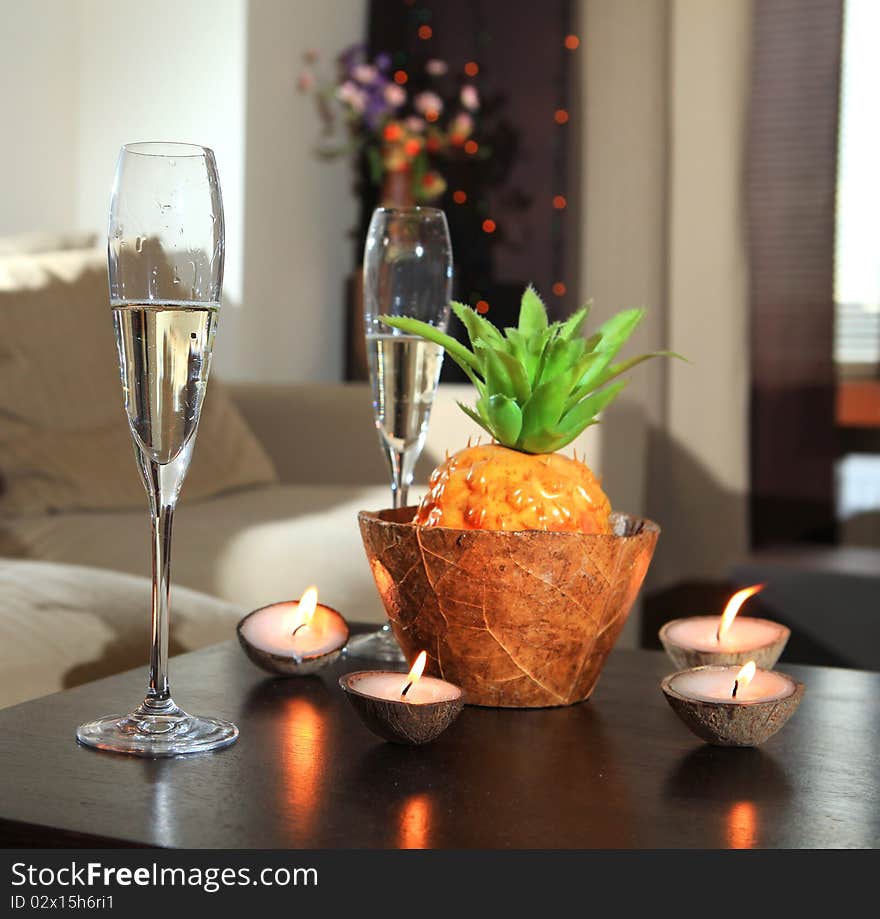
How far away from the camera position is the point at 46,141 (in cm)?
316

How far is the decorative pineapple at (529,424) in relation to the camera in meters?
0.72

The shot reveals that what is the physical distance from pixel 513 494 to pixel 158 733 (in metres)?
0.24

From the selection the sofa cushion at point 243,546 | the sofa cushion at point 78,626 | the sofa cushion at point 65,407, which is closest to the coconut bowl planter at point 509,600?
the sofa cushion at point 78,626

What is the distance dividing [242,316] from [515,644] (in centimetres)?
271

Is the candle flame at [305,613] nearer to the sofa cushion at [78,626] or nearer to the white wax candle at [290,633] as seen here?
the white wax candle at [290,633]

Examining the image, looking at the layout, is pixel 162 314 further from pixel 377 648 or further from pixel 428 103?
pixel 428 103

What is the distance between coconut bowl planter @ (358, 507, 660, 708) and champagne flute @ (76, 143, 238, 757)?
136 millimetres

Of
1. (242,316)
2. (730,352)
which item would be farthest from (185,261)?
(730,352)

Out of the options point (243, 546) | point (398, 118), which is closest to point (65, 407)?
point (243, 546)

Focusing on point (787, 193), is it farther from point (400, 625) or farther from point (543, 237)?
point (400, 625)

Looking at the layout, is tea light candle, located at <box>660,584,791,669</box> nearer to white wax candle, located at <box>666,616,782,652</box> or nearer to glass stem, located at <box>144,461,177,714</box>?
white wax candle, located at <box>666,616,782,652</box>

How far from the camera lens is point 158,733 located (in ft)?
2.06

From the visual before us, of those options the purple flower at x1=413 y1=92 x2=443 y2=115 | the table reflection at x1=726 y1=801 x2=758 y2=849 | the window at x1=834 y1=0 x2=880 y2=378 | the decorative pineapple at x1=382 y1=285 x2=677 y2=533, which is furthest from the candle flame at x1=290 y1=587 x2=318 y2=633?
the window at x1=834 y1=0 x2=880 y2=378

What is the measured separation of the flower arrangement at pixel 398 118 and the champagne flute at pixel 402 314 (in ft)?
8.22
